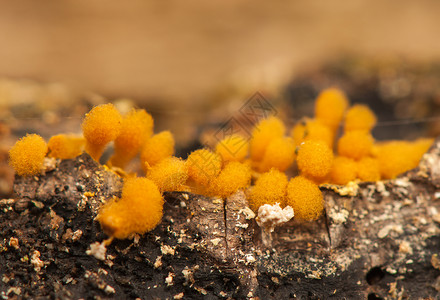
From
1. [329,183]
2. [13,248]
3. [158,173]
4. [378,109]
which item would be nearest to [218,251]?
[158,173]

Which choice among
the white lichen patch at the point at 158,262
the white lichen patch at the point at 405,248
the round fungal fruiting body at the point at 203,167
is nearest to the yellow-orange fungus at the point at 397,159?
the white lichen patch at the point at 405,248

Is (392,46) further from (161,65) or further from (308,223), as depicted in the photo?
(308,223)

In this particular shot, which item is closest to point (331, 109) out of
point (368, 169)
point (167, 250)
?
point (368, 169)

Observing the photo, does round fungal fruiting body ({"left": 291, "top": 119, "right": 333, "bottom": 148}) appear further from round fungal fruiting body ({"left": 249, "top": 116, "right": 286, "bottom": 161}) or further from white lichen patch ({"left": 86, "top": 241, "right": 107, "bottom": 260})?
white lichen patch ({"left": 86, "top": 241, "right": 107, "bottom": 260})

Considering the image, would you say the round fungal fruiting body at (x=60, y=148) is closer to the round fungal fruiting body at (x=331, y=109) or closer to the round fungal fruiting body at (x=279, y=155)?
the round fungal fruiting body at (x=279, y=155)

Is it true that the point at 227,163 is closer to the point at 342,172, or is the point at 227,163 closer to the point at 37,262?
the point at 342,172
